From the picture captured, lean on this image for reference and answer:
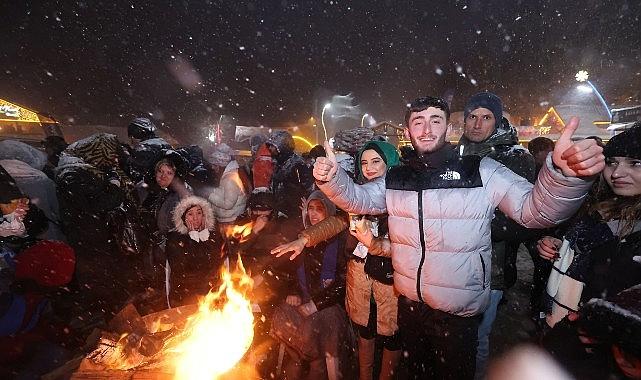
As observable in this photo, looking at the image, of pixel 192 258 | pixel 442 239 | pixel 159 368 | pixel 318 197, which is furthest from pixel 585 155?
pixel 192 258

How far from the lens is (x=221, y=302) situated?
3.81m

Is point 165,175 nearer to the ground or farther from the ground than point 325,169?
nearer to the ground

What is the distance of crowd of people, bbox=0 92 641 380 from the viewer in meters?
2.08

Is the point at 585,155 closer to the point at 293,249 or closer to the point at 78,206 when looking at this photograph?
the point at 293,249

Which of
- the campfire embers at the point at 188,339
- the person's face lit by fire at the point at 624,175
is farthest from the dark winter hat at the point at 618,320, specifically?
the campfire embers at the point at 188,339

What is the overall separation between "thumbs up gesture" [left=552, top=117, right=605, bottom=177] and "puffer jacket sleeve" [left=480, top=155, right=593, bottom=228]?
0.05 m

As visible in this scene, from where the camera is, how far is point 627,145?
2.20 metres

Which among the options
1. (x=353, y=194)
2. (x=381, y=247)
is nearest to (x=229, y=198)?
(x=381, y=247)

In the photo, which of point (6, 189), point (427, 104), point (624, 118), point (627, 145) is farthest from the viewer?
point (624, 118)

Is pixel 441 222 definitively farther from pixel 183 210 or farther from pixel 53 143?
pixel 53 143

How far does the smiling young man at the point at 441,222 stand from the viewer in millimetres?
2266

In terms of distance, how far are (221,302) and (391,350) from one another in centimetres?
222

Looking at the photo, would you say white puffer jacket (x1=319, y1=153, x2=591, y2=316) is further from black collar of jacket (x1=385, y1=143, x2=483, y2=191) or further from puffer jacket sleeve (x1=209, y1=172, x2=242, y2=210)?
puffer jacket sleeve (x1=209, y1=172, x2=242, y2=210)

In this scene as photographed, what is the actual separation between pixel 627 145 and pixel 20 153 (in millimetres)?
8019
